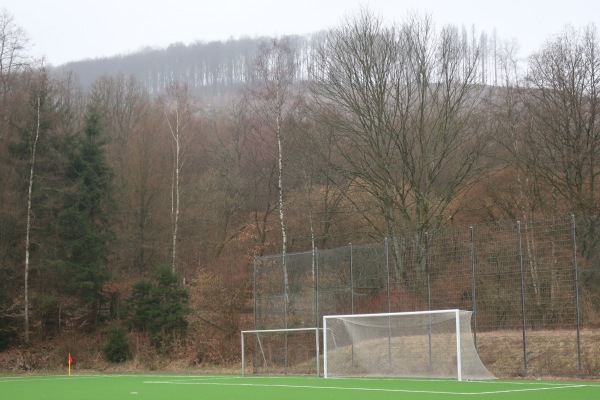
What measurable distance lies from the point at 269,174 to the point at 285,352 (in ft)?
68.1

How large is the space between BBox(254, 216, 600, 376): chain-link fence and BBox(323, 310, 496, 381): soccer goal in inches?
35.8

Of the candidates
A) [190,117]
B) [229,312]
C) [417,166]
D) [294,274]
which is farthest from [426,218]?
[190,117]

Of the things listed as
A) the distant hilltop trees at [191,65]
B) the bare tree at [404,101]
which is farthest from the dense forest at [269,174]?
the distant hilltop trees at [191,65]

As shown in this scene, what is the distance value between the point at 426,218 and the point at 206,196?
61.5 ft

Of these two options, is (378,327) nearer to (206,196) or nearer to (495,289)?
(495,289)

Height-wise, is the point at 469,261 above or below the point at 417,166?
below

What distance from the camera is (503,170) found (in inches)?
1458

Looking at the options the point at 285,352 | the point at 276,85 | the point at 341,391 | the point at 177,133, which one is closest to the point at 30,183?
the point at 177,133

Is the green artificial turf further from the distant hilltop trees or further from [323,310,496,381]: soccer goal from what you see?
the distant hilltop trees

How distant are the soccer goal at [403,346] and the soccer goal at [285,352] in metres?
1.53

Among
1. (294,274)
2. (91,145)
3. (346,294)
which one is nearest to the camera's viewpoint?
Answer: (346,294)

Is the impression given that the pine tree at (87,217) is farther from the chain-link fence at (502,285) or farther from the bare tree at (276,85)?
the chain-link fence at (502,285)

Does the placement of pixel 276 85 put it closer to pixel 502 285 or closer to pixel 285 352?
pixel 285 352

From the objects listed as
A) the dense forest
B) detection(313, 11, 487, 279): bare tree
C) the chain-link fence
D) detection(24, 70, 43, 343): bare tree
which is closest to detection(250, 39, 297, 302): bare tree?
the dense forest
